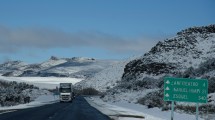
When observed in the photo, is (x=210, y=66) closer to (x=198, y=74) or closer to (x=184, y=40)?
(x=198, y=74)

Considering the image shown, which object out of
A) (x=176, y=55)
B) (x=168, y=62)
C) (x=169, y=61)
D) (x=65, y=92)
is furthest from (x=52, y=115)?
(x=176, y=55)

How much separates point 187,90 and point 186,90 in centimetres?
7

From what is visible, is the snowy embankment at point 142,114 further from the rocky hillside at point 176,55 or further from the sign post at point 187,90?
the rocky hillside at point 176,55

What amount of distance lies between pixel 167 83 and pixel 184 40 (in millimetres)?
89788

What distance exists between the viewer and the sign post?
87.2 feet

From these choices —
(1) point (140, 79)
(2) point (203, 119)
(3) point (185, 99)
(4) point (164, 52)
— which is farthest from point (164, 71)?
(3) point (185, 99)

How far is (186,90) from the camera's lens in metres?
27.0

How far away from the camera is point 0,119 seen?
3030 cm

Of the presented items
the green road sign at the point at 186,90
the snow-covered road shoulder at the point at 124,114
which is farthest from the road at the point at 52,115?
the green road sign at the point at 186,90

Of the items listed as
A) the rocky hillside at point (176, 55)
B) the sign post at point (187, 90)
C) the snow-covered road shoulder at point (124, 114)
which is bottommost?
the snow-covered road shoulder at point (124, 114)

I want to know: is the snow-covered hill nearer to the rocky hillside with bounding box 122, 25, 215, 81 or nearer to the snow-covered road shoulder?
the rocky hillside with bounding box 122, 25, 215, 81

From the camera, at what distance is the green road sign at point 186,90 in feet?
87.2

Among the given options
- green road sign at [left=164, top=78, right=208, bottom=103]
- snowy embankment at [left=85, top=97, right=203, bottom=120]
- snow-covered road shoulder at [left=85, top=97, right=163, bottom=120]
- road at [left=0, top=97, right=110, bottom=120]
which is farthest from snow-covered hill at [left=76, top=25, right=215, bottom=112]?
green road sign at [left=164, top=78, right=208, bottom=103]

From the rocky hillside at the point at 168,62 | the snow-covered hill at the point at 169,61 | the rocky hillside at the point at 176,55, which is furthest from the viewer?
the rocky hillside at the point at 176,55
